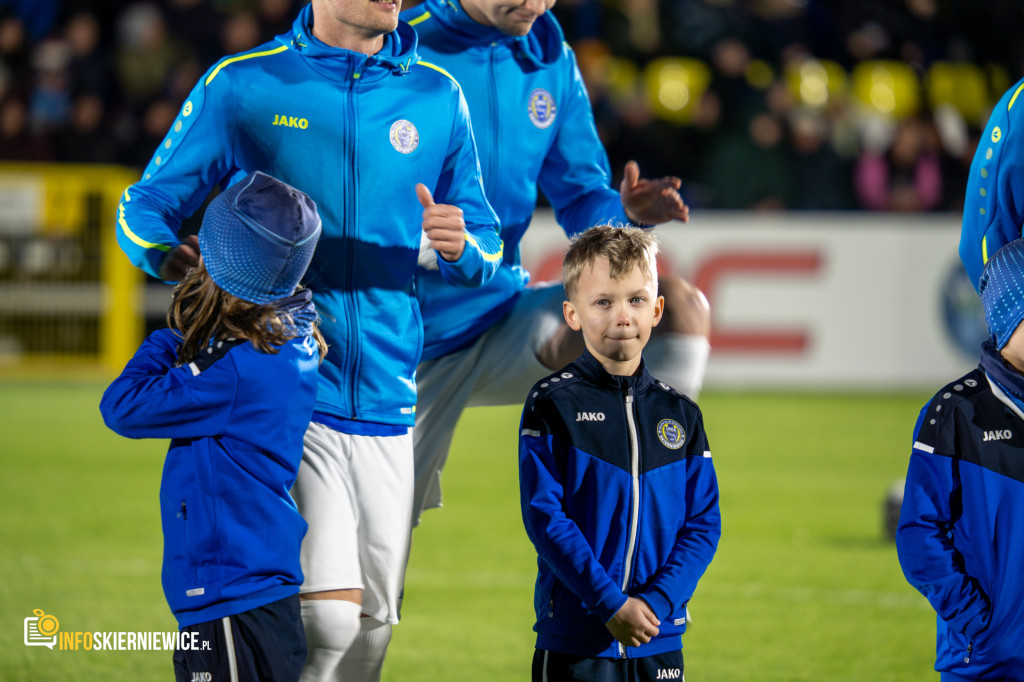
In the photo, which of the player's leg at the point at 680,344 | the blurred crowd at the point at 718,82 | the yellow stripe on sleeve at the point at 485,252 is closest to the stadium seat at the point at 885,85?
the blurred crowd at the point at 718,82

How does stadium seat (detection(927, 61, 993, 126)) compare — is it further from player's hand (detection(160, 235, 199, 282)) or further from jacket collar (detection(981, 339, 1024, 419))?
player's hand (detection(160, 235, 199, 282))

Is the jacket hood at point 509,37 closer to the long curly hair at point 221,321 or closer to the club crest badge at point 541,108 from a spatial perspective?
the club crest badge at point 541,108

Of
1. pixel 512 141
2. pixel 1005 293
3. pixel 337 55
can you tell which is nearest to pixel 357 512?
pixel 337 55

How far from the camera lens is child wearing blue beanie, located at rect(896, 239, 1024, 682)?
9.25 feet

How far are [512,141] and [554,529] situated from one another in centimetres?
170

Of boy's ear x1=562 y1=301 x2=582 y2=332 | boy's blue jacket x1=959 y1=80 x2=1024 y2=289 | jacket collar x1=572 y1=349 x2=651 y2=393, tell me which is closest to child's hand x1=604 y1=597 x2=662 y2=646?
jacket collar x1=572 y1=349 x2=651 y2=393

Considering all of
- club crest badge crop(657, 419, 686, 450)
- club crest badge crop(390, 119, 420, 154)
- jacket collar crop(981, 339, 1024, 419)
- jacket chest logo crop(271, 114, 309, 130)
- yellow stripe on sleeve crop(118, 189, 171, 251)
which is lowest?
club crest badge crop(657, 419, 686, 450)

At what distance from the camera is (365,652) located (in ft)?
12.1

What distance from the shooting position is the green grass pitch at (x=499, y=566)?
493 centimetres

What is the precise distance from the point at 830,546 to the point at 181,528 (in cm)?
487

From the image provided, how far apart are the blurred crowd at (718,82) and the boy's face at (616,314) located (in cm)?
1103

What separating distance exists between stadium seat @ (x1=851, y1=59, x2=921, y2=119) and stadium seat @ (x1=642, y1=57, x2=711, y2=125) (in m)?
1.97

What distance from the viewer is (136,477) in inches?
351

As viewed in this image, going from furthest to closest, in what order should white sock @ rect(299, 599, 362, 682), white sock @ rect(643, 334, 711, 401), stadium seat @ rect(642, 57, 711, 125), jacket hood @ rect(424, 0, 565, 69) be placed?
stadium seat @ rect(642, 57, 711, 125) → jacket hood @ rect(424, 0, 565, 69) → white sock @ rect(643, 334, 711, 401) → white sock @ rect(299, 599, 362, 682)
